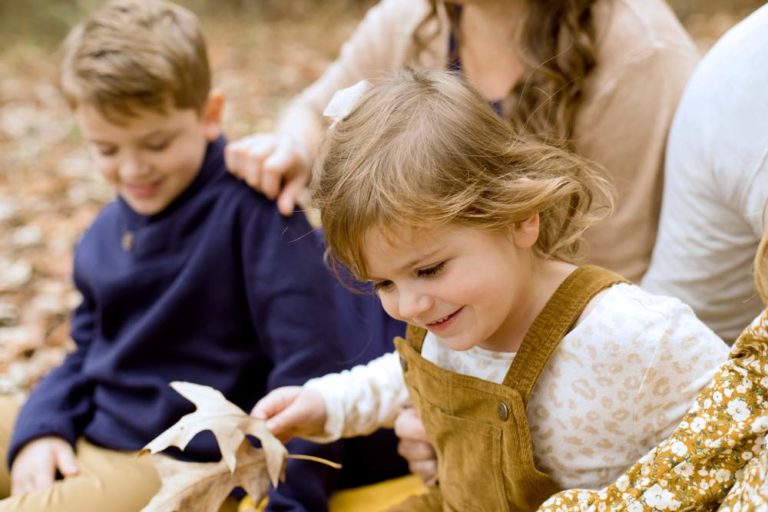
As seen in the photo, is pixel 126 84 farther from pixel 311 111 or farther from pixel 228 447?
pixel 228 447

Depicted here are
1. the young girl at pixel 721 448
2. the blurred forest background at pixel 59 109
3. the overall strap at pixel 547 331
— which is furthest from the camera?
the blurred forest background at pixel 59 109

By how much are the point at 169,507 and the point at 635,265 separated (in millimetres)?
1085

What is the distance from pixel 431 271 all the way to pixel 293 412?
18.4 inches

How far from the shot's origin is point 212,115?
196cm

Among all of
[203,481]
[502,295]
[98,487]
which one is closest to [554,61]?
[502,295]

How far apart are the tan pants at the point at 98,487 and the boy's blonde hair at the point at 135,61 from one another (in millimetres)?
764

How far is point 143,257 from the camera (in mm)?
1897

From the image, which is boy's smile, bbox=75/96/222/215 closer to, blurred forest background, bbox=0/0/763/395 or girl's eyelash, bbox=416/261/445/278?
blurred forest background, bbox=0/0/763/395

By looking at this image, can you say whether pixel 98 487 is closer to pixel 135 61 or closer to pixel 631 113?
pixel 135 61

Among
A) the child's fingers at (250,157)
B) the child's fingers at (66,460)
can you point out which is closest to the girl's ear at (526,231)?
the child's fingers at (250,157)

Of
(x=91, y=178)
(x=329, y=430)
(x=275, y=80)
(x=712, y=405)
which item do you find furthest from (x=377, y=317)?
(x=275, y=80)

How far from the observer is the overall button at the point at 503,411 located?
1.31m

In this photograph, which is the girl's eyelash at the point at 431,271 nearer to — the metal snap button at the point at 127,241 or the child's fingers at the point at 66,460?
the metal snap button at the point at 127,241

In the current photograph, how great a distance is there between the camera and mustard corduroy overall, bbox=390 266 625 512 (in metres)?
1.30
